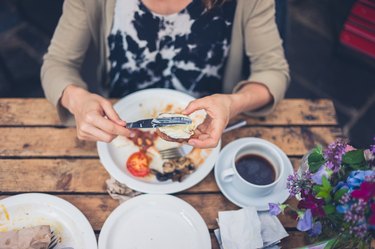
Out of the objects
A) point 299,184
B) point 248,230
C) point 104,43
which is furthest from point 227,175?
point 104,43

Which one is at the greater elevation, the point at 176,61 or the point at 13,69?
the point at 176,61

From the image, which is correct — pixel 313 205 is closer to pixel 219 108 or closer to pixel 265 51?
pixel 219 108

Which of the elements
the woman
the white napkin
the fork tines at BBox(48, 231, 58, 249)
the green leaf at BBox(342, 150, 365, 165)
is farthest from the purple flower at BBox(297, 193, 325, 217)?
the fork tines at BBox(48, 231, 58, 249)

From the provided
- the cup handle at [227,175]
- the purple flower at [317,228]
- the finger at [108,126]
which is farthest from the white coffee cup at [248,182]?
the finger at [108,126]

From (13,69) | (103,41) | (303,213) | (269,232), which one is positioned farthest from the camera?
(13,69)

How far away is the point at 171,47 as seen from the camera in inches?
58.7

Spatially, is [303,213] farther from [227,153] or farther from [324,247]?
[227,153]

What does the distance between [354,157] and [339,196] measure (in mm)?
96

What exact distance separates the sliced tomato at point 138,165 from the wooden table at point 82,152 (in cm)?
9

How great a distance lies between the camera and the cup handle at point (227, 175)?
1144 mm

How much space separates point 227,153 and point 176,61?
1.53ft

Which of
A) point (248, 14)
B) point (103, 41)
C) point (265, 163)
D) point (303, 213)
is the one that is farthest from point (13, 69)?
point (303, 213)

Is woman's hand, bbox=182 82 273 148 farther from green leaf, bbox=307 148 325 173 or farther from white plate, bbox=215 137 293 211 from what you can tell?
green leaf, bbox=307 148 325 173

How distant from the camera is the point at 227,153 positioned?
4.23ft
